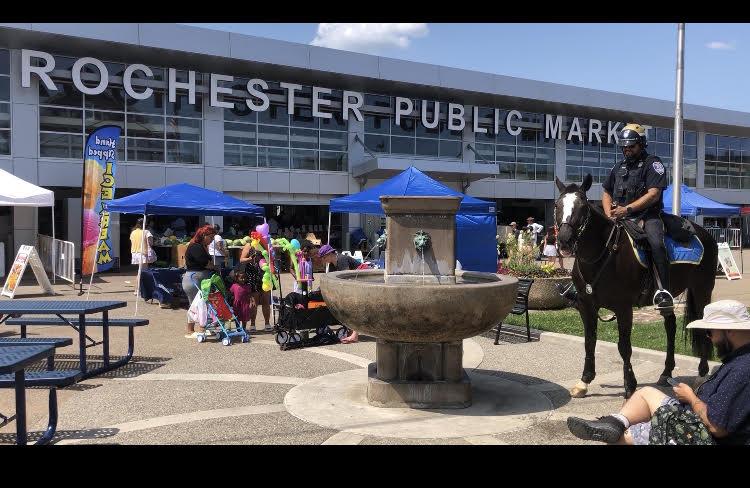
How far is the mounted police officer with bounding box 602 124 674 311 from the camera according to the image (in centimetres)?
675

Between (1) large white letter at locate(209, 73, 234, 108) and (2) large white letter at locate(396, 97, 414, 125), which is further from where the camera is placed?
(2) large white letter at locate(396, 97, 414, 125)

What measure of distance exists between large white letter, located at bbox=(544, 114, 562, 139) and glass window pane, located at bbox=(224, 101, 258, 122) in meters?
17.0

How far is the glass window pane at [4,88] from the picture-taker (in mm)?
21000

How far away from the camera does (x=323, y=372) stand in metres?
7.77

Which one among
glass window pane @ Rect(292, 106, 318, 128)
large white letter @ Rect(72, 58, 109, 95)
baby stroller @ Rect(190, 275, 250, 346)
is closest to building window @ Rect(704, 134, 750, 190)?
glass window pane @ Rect(292, 106, 318, 128)

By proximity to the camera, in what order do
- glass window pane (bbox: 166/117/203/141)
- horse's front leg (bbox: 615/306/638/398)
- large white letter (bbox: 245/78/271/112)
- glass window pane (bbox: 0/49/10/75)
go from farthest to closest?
1. large white letter (bbox: 245/78/271/112)
2. glass window pane (bbox: 166/117/203/141)
3. glass window pane (bbox: 0/49/10/75)
4. horse's front leg (bbox: 615/306/638/398)

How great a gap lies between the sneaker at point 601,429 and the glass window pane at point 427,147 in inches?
1058

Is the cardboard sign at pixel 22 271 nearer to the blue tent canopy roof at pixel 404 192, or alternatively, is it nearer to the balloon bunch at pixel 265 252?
the balloon bunch at pixel 265 252

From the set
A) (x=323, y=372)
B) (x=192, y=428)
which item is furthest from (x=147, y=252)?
(x=192, y=428)

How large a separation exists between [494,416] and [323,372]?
2.61m

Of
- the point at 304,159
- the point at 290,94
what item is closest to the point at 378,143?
the point at 304,159

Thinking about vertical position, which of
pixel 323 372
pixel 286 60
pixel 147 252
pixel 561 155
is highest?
pixel 286 60

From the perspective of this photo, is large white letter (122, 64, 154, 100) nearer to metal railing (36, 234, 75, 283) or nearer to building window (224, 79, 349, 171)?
building window (224, 79, 349, 171)

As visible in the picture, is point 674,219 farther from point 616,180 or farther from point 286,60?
point 286,60
